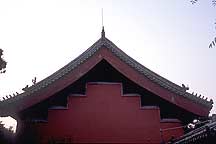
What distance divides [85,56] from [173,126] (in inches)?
140

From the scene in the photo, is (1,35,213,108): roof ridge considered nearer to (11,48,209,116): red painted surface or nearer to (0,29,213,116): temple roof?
(0,29,213,116): temple roof

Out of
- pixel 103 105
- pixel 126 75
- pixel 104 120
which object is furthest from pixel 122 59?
pixel 104 120

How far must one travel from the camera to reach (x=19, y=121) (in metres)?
8.97

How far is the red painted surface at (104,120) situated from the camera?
8805 millimetres

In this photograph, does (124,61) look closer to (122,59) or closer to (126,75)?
(122,59)

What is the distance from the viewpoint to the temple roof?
9.00 m

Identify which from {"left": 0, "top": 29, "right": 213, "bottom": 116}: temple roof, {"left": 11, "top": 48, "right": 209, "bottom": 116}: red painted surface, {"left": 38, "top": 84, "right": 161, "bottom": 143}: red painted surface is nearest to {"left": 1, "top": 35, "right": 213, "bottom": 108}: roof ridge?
{"left": 0, "top": 29, "right": 213, "bottom": 116}: temple roof

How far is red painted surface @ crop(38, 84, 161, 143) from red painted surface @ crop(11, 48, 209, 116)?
497mm

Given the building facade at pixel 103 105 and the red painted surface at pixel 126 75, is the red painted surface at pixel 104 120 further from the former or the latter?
the red painted surface at pixel 126 75

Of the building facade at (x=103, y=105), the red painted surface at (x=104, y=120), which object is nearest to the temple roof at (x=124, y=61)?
the building facade at (x=103, y=105)

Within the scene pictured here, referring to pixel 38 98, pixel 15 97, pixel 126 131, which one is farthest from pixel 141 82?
pixel 15 97

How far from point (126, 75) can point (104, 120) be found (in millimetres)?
1576

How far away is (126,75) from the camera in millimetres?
9305

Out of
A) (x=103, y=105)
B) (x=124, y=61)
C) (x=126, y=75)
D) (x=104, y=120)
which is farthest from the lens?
(x=124, y=61)
